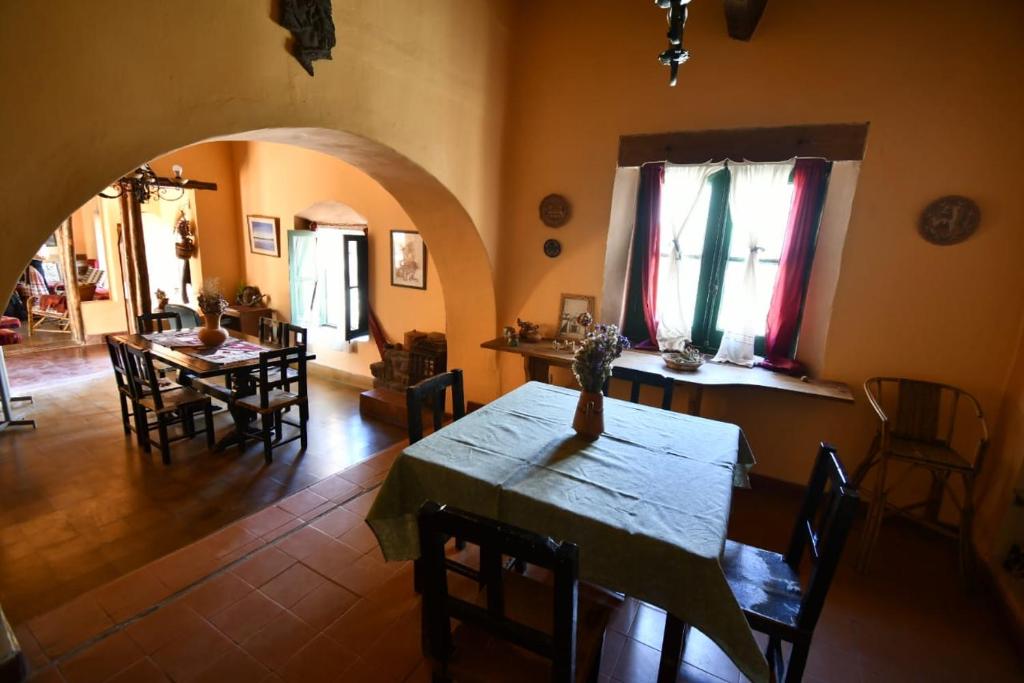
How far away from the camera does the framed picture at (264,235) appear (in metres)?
5.99

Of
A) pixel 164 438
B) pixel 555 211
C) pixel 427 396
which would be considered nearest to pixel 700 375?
pixel 555 211

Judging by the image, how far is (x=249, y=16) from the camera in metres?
1.99

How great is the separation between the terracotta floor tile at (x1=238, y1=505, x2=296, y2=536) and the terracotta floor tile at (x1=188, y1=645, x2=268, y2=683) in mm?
801

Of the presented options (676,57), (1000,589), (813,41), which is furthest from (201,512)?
(813,41)

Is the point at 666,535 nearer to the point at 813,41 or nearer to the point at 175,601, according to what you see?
the point at 175,601

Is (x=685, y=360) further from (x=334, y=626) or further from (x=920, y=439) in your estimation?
(x=334, y=626)

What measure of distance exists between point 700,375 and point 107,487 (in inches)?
159

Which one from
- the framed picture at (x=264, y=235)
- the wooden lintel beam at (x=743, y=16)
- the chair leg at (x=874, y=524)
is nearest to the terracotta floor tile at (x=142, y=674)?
the chair leg at (x=874, y=524)

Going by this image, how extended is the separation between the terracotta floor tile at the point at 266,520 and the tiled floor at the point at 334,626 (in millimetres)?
23

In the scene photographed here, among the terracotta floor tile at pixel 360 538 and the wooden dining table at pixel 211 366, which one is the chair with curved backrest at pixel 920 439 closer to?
the terracotta floor tile at pixel 360 538

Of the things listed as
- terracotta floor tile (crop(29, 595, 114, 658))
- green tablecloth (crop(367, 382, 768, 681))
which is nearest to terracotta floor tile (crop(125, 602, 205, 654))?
terracotta floor tile (crop(29, 595, 114, 658))

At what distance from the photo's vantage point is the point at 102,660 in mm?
1768

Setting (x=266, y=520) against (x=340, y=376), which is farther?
(x=340, y=376)

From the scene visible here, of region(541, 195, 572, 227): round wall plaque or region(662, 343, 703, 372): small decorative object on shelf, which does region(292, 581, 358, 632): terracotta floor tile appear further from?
region(541, 195, 572, 227): round wall plaque
